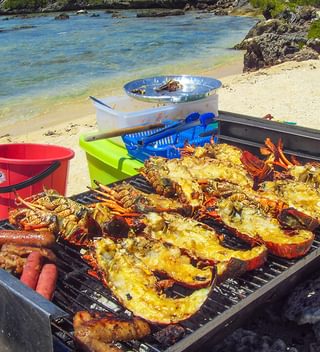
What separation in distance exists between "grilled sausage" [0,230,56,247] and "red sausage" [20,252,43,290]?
14 cm

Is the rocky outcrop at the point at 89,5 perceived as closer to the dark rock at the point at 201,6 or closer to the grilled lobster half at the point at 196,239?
the dark rock at the point at 201,6

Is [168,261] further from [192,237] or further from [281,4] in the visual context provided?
[281,4]

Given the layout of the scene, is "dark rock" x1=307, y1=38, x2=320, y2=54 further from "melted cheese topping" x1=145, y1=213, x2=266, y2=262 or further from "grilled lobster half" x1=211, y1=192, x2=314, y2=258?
"melted cheese topping" x1=145, y1=213, x2=266, y2=262

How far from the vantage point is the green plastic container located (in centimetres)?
555

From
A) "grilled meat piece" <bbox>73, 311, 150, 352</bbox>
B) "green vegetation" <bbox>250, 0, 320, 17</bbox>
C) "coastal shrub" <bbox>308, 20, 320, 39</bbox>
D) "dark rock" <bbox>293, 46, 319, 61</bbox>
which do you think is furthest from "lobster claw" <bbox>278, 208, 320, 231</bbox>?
"green vegetation" <bbox>250, 0, 320, 17</bbox>

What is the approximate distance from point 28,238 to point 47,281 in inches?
18.8

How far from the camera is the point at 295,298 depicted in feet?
13.8

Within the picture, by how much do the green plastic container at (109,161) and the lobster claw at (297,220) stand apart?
6.94 feet

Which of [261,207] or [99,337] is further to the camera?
[261,207]

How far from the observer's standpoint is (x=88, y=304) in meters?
3.38

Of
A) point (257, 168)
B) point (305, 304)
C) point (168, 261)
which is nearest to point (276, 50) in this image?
point (257, 168)

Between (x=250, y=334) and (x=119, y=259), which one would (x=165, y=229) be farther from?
(x=250, y=334)

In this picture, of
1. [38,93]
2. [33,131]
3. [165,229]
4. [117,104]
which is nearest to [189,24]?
[38,93]

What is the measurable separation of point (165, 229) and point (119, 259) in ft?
1.85
